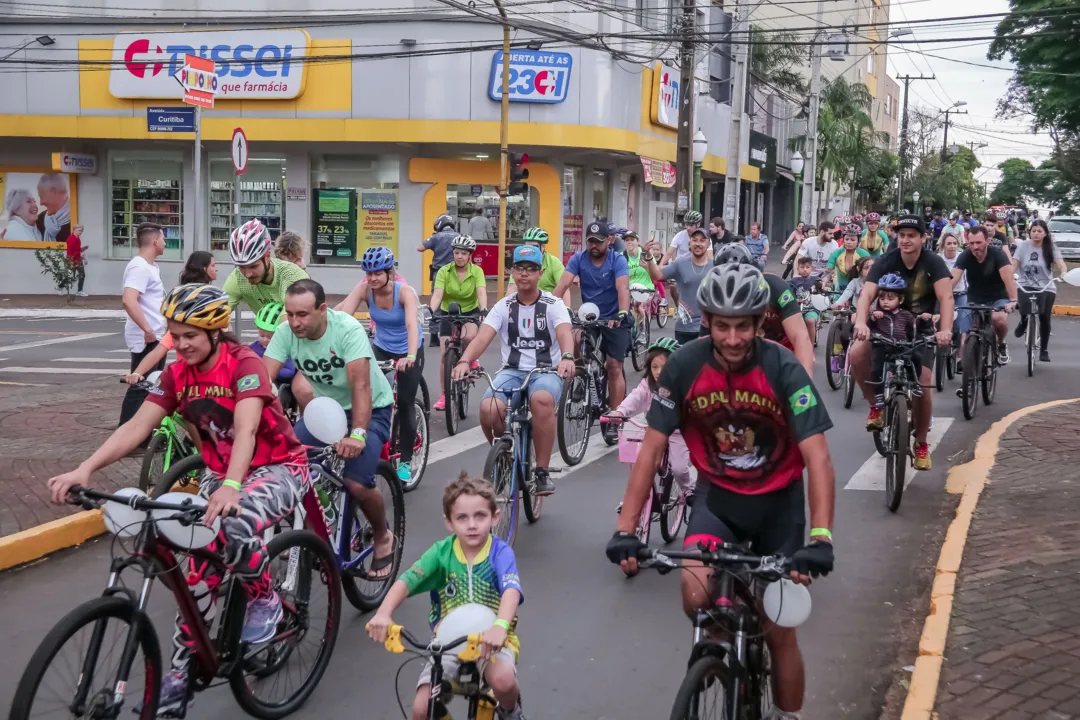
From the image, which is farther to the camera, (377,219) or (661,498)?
(377,219)

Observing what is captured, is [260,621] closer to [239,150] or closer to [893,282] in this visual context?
[893,282]

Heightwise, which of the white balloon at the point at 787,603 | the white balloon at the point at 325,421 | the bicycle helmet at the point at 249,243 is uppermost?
the bicycle helmet at the point at 249,243

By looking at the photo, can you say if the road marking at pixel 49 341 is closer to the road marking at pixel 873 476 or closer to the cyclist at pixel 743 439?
the road marking at pixel 873 476

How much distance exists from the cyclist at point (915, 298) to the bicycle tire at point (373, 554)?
13.9 ft

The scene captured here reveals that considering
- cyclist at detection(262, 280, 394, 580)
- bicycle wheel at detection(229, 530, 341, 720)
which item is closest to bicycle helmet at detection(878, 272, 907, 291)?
cyclist at detection(262, 280, 394, 580)

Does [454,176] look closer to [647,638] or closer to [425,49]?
[425,49]

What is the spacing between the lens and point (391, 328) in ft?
31.1

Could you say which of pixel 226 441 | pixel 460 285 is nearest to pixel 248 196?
pixel 460 285

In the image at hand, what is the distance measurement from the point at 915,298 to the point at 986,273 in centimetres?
397

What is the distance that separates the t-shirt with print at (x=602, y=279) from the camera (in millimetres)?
11102

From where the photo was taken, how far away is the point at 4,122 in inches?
1164

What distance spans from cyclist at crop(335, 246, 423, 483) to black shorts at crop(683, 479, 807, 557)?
459 centimetres

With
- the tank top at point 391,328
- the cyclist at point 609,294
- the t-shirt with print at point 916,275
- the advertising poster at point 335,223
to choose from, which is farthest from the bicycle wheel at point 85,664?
the advertising poster at point 335,223

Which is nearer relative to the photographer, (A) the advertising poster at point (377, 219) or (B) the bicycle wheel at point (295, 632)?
(B) the bicycle wheel at point (295, 632)
